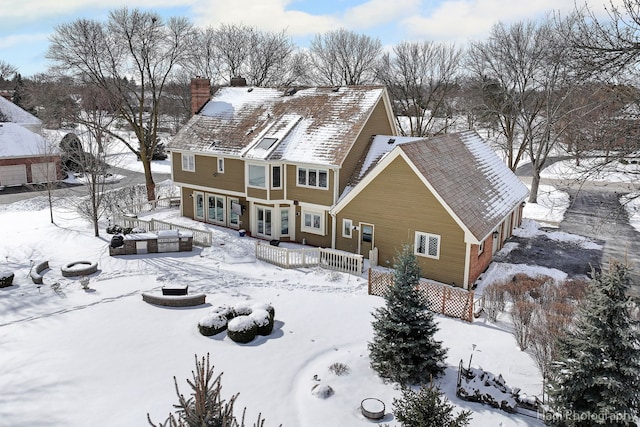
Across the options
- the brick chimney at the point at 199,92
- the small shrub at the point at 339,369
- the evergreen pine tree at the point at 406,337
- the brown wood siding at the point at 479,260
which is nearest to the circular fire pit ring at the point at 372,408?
the evergreen pine tree at the point at 406,337

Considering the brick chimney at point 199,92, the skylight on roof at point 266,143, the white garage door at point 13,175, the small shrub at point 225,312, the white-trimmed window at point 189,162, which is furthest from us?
the white garage door at point 13,175

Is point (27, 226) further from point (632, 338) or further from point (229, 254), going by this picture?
point (632, 338)

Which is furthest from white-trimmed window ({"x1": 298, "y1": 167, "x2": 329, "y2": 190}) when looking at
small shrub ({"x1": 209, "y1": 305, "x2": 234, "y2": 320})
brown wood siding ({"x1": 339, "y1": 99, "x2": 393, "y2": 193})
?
small shrub ({"x1": 209, "y1": 305, "x2": 234, "y2": 320})

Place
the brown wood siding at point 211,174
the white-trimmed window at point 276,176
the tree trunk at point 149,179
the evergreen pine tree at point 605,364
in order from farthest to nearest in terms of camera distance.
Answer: the tree trunk at point 149,179
the brown wood siding at point 211,174
the white-trimmed window at point 276,176
the evergreen pine tree at point 605,364

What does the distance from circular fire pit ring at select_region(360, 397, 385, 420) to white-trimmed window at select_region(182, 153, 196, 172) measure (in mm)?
21771

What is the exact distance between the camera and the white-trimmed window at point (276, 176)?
85.1 ft

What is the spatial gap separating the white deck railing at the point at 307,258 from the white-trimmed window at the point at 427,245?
2.71 metres

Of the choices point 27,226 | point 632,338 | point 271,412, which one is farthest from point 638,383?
point 27,226

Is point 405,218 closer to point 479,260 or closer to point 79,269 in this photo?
point 479,260

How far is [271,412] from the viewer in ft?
38.1

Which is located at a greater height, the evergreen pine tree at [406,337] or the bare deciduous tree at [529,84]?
the bare deciduous tree at [529,84]

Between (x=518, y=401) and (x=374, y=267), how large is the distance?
11.4 metres

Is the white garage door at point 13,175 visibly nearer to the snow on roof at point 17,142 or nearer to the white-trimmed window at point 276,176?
the snow on roof at point 17,142

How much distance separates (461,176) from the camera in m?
23.6
